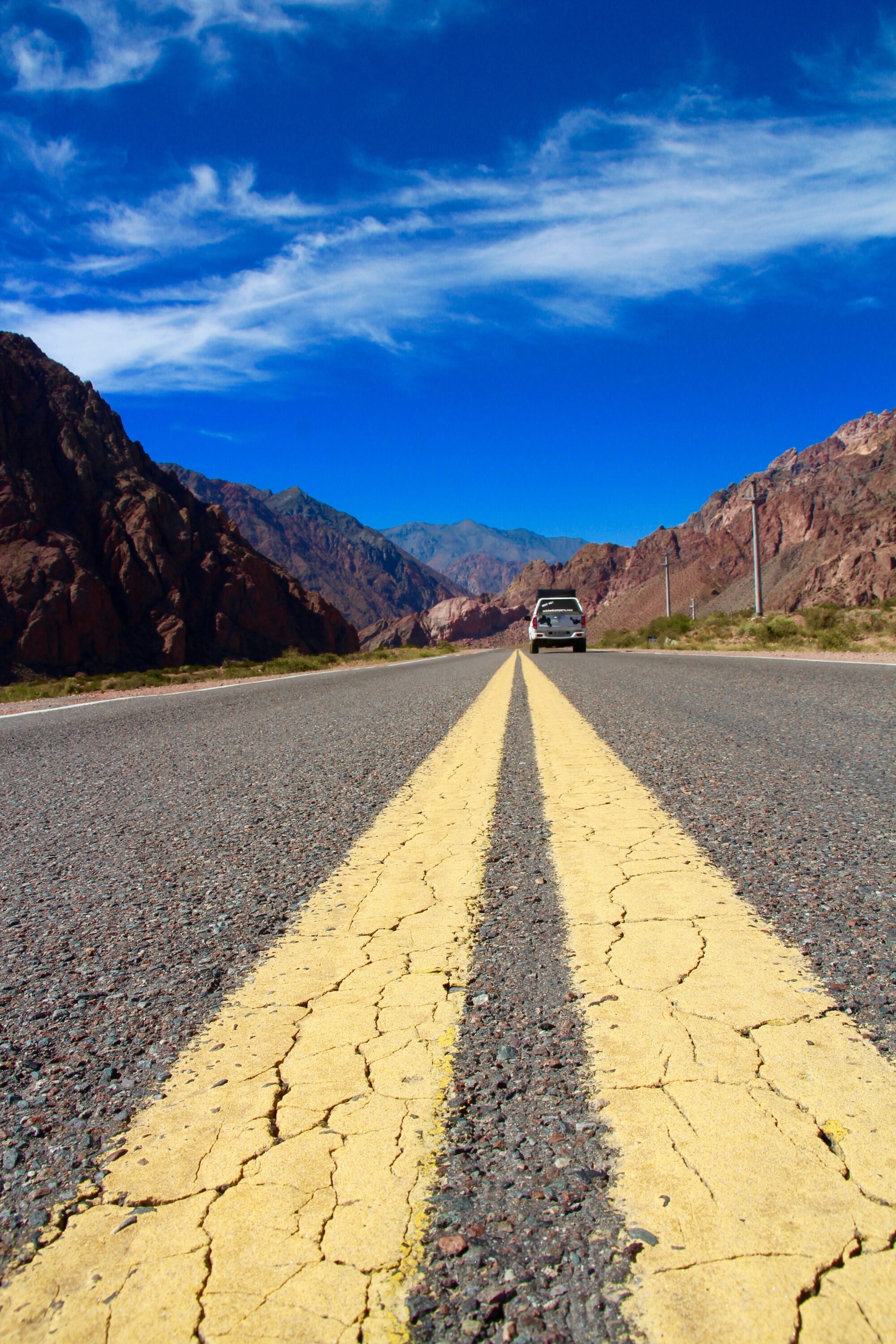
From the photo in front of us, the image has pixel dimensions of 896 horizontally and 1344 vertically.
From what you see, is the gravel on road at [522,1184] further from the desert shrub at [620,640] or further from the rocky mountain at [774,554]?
the rocky mountain at [774,554]

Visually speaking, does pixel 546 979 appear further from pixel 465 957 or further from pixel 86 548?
pixel 86 548

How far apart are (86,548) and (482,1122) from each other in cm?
6901

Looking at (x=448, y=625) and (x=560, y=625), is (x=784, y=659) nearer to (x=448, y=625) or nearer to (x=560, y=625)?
(x=560, y=625)

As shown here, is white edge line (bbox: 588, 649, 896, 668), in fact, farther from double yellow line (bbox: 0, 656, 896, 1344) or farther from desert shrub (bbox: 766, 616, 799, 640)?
double yellow line (bbox: 0, 656, 896, 1344)

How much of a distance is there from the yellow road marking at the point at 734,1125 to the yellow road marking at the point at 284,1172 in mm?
271

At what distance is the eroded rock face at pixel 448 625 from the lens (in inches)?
5399

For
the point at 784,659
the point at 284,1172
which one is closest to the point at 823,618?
the point at 784,659

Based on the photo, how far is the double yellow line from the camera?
2.56 feet

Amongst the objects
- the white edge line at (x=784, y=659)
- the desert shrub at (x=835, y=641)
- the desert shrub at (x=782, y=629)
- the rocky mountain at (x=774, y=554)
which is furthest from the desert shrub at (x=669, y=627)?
the white edge line at (x=784, y=659)

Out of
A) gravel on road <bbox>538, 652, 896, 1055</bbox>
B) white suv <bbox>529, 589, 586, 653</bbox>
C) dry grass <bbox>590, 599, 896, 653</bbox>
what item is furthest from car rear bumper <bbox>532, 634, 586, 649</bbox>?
gravel on road <bbox>538, 652, 896, 1055</bbox>

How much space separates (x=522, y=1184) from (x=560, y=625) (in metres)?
20.2

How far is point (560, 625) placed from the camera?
20.9 m

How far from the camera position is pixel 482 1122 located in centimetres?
107

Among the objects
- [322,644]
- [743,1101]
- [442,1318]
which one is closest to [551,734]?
[743,1101]
